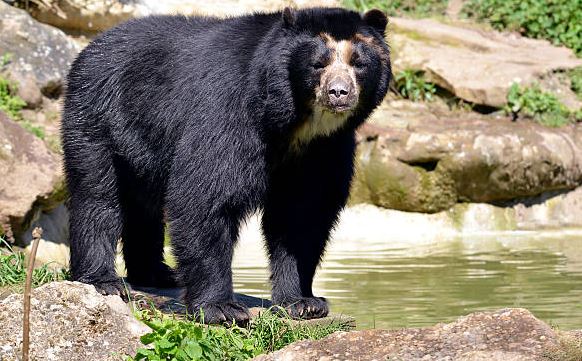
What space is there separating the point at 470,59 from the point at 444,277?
19.1ft

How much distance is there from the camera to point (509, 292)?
8680 millimetres

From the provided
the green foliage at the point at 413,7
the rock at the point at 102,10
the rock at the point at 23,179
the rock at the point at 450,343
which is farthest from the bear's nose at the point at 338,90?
the green foliage at the point at 413,7

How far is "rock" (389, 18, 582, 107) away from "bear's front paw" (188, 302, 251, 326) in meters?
8.57

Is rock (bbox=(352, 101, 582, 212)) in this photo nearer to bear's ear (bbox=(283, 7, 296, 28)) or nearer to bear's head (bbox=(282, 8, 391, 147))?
bear's head (bbox=(282, 8, 391, 147))

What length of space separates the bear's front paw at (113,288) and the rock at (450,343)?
1850 millimetres

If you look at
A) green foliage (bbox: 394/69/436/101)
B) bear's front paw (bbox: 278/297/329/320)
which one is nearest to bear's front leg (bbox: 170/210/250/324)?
bear's front paw (bbox: 278/297/329/320)

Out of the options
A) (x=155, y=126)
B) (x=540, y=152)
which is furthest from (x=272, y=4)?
(x=155, y=126)

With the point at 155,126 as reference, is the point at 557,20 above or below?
below

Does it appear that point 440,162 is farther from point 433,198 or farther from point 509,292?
point 509,292

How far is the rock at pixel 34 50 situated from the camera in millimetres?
12633

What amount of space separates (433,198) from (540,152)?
4.52 ft

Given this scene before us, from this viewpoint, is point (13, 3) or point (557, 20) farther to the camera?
point (557, 20)

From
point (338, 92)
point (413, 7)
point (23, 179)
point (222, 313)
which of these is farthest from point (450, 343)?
point (413, 7)

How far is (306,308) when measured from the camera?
6.66m
